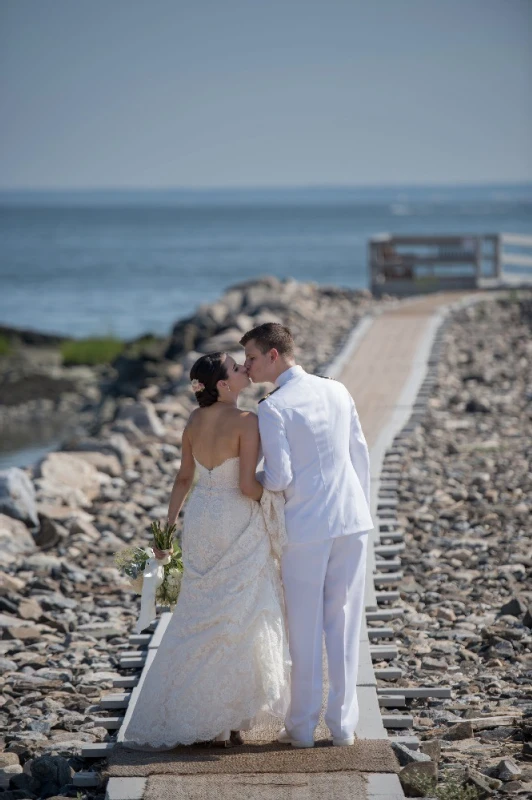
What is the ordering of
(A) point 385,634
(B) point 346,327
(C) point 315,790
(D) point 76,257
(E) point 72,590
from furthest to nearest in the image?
(D) point 76,257 → (B) point 346,327 → (E) point 72,590 → (A) point 385,634 → (C) point 315,790

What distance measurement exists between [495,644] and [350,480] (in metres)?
2.37

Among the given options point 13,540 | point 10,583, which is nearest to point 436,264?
point 13,540

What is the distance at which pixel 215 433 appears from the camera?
593cm

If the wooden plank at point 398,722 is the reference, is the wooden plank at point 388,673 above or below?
below

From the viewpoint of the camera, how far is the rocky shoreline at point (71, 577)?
663 centimetres

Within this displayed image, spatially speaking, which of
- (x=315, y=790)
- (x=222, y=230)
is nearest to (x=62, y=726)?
(x=315, y=790)

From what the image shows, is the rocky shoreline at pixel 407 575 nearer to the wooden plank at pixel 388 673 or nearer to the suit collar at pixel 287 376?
the wooden plank at pixel 388 673

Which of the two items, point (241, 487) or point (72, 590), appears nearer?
point (241, 487)

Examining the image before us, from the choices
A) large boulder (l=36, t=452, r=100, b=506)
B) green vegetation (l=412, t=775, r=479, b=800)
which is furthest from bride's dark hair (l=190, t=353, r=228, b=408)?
large boulder (l=36, t=452, r=100, b=506)

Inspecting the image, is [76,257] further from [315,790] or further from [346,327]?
[315,790]

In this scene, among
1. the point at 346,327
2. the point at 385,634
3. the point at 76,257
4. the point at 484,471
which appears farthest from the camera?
the point at 76,257

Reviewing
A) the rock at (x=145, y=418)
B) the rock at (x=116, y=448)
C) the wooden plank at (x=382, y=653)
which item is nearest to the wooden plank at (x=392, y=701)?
the wooden plank at (x=382, y=653)

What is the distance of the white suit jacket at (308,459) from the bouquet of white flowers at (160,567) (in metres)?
0.73

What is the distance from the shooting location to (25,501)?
11453 millimetres
